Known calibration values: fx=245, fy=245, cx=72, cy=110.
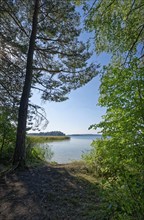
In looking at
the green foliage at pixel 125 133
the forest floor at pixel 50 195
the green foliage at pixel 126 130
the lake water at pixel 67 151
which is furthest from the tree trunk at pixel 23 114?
the green foliage at pixel 126 130

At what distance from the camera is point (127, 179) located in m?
2.50

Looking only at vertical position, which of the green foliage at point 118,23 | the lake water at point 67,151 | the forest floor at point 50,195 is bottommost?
the forest floor at point 50,195

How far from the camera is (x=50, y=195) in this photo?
15.5 ft

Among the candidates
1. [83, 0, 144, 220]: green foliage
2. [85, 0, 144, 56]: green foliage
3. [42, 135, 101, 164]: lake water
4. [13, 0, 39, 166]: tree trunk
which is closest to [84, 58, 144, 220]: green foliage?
[83, 0, 144, 220]: green foliage

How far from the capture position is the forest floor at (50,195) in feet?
12.8

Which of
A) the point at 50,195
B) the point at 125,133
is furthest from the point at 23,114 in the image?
the point at 125,133

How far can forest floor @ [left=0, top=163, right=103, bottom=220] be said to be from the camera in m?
3.89

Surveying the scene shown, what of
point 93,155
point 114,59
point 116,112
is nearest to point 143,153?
point 116,112

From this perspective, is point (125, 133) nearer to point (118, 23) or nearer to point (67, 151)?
point (118, 23)

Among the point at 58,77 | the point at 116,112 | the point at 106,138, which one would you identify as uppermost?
the point at 58,77

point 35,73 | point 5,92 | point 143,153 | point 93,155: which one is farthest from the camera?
point 5,92

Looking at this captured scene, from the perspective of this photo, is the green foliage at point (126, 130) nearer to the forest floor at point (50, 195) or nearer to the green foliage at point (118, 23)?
the forest floor at point (50, 195)

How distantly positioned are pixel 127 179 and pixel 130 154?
0.29m

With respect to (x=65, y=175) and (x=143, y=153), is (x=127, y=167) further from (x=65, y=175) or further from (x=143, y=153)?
(x=65, y=175)
